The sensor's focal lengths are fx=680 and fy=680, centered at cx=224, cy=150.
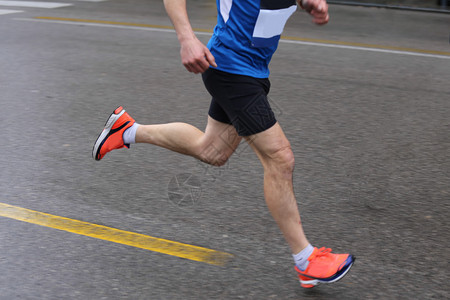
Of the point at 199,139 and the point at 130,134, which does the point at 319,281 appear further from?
the point at 130,134

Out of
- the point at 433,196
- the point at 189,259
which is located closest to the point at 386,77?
the point at 433,196

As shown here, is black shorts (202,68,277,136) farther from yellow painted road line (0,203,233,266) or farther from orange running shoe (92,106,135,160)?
orange running shoe (92,106,135,160)

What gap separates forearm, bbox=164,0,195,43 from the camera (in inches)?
117

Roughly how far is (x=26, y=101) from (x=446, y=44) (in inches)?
233

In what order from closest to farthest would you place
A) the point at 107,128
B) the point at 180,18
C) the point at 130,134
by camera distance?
1. the point at 180,18
2. the point at 130,134
3. the point at 107,128

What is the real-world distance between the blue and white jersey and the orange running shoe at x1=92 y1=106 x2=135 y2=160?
1.06 metres

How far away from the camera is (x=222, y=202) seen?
420cm

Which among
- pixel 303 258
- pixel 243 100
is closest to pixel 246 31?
pixel 243 100

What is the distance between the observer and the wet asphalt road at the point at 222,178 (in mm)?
3242

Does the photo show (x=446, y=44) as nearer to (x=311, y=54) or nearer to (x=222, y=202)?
(x=311, y=54)

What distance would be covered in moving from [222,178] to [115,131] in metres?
0.89

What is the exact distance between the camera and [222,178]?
15.1 ft

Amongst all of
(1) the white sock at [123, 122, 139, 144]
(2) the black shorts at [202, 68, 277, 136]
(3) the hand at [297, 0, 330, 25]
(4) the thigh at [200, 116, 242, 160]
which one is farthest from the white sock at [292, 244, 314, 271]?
(1) the white sock at [123, 122, 139, 144]

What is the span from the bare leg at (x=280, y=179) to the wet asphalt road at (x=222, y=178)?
0.27m
